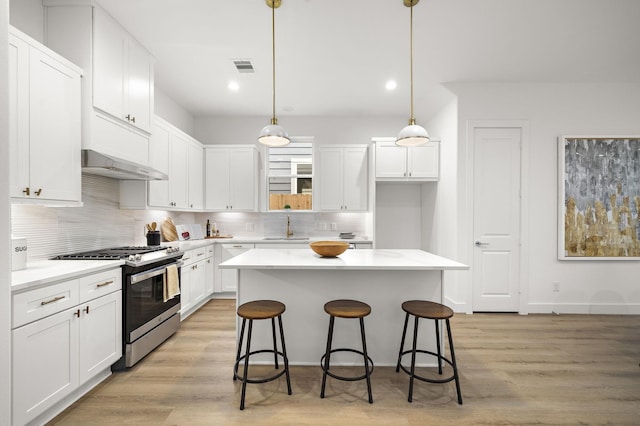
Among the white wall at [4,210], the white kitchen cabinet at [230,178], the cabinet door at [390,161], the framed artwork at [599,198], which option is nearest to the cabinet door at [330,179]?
the cabinet door at [390,161]

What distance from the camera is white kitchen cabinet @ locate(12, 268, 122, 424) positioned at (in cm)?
160

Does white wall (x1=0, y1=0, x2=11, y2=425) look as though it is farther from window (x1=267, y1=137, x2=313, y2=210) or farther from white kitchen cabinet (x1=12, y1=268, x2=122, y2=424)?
window (x1=267, y1=137, x2=313, y2=210)

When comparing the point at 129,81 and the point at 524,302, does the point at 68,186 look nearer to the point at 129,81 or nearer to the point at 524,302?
the point at 129,81

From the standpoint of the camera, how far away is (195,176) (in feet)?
14.6

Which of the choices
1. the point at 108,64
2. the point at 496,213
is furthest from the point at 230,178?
the point at 496,213

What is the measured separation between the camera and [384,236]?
5008mm

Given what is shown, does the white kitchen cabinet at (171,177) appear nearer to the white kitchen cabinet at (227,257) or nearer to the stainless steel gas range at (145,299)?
the stainless steel gas range at (145,299)

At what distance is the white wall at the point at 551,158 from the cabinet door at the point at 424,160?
55 centimetres

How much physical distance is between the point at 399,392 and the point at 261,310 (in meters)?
1.18

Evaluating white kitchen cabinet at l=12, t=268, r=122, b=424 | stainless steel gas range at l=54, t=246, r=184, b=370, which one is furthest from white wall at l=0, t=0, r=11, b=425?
stainless steel gas range at l=54, t=246, r=184, b=370

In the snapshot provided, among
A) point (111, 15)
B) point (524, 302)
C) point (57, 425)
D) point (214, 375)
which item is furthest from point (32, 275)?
point (524, 302)

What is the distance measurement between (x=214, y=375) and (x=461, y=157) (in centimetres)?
371

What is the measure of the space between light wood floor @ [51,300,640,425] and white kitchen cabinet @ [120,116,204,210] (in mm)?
1625

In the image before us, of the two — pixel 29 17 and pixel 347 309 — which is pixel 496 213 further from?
pixel 29 17
